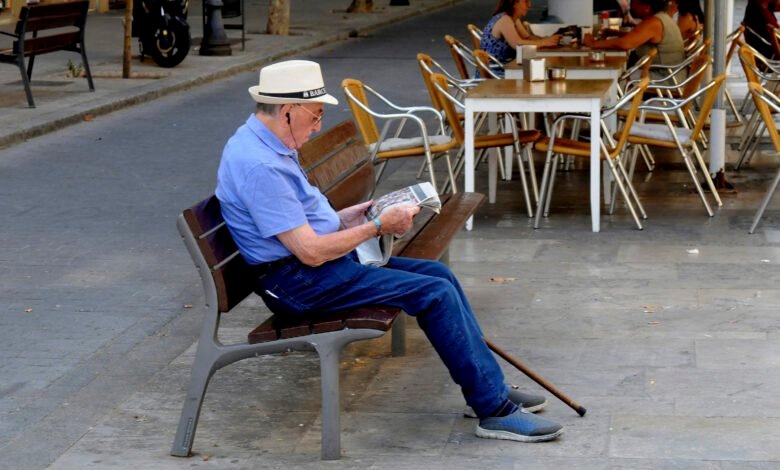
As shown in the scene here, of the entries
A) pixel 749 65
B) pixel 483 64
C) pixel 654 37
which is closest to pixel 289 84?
pixel 749 65

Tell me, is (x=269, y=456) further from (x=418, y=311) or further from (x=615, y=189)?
(x=615, y=189)

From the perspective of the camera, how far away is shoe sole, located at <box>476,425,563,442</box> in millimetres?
5128

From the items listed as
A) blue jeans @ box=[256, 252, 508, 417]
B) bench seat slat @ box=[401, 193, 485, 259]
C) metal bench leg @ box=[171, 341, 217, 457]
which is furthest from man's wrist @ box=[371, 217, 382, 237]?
bench seat slat @ box=[401, 193, 485, 259]

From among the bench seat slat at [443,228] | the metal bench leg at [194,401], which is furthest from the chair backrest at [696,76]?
the metal bench leg at [194,401]

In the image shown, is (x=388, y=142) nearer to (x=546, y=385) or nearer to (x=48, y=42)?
(x=546, y=385)

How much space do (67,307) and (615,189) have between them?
3.85m

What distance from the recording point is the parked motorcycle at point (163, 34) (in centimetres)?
1952

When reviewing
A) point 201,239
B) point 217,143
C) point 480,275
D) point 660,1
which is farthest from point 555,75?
point 201,239

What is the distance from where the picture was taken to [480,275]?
7.86 m

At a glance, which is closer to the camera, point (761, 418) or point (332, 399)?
point (332, 399)

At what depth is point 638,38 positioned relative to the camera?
12.7 m

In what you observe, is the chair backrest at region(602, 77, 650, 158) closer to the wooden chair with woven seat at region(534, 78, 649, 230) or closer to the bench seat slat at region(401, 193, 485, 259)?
the wooden chair with woven seat at region(534, 78, 649, 230)

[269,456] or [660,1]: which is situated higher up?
[660,1]

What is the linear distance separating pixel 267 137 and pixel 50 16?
438 inches
